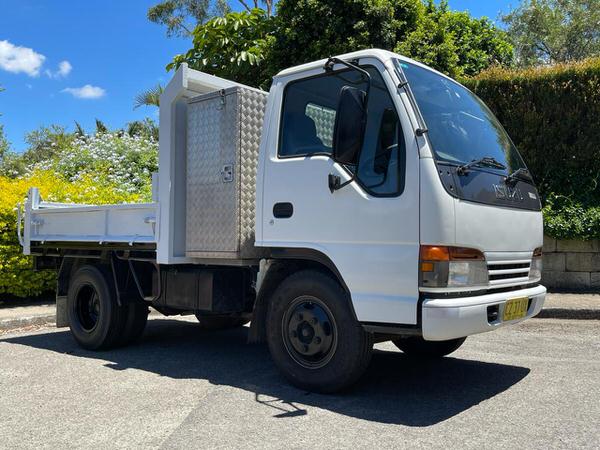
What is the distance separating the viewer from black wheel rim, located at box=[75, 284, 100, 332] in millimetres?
6613

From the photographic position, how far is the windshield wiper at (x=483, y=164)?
13.4 ft

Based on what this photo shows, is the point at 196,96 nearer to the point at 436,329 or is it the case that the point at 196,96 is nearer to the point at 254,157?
the point at 254,157

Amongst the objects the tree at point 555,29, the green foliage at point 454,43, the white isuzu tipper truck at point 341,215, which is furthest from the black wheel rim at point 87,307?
the tree at point 555,29

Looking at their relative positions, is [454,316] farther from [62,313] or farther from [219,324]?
[62,313]

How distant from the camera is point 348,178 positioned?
14.1 ft

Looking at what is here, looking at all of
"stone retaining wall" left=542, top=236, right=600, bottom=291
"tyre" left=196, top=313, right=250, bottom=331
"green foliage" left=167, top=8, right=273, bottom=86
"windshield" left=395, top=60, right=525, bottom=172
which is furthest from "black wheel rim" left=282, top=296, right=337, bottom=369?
"green foliage" left=167, top=8, right=273, bottom=86

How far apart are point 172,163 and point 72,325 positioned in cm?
249

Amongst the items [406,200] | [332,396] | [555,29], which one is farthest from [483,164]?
[555,29]

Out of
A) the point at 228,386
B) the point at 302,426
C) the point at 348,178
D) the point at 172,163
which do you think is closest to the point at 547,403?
the point at 302,426

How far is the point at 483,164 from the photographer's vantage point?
4.36 meters

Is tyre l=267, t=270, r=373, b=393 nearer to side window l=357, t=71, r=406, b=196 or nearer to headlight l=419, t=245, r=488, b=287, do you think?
headlight l=419, t=245, r=488, b=287

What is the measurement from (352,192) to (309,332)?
44.9 inches

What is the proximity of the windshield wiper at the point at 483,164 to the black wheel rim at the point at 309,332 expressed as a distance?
1425 millimetres

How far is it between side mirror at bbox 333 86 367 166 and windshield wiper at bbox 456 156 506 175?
75 cm
